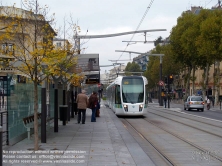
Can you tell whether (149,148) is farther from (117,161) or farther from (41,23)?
(41,23)

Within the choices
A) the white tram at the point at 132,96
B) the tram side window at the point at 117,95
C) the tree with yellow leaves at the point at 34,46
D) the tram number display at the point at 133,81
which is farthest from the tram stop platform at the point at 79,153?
the tram side window at the point at 117,95

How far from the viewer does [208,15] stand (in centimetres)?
5550

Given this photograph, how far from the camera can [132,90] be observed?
29.6 metres

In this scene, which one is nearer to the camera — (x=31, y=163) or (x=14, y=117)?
(x=31, y=163)

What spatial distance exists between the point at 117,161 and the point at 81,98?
11.4 meters

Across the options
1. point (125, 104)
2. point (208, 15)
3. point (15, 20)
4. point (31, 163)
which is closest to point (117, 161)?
point (31, 163)

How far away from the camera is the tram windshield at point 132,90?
29.4 m

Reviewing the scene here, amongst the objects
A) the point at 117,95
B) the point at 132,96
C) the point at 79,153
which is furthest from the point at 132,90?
the point at 79,153

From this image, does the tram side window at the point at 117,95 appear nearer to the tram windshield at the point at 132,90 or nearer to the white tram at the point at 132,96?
the white tram at the point at 132,96

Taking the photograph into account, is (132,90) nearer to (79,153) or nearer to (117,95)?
(117,95)

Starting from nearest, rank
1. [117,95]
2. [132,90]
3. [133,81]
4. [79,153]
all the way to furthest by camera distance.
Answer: [79,153], [132,90], [133,81], [117,95]

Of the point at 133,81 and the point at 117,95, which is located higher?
the point at 133,81

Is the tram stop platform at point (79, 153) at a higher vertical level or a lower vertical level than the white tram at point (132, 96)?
lower

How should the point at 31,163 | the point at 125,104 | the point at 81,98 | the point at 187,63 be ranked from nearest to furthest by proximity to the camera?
1. the point at 31,163
2. the point at 81,98
3. the point at 125,104
4. the point at 187,63
